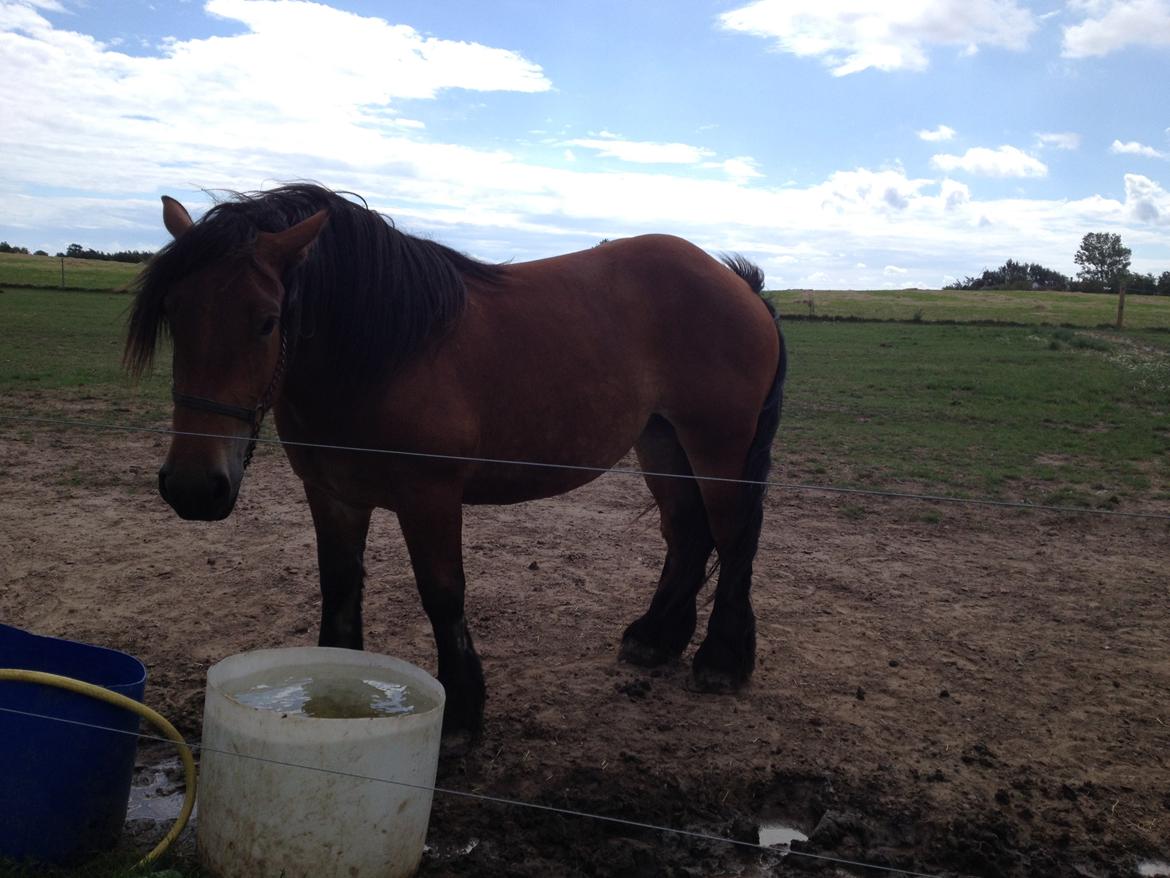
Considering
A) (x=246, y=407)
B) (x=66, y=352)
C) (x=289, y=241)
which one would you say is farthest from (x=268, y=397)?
(x=66, y=352)

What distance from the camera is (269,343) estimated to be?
9.36ft

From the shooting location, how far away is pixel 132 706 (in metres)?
2.55

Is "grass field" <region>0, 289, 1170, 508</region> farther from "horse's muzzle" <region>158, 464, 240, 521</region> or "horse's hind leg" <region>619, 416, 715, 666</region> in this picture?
"horse's hind leg" <region>619, 416, 715, 666</region>

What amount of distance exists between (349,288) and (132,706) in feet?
5.22

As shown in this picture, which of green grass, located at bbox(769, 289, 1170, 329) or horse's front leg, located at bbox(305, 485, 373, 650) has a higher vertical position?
green grass, located at bbox(769, 289, 1170, 329)

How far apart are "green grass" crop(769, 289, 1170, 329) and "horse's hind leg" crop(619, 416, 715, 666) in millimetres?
30854

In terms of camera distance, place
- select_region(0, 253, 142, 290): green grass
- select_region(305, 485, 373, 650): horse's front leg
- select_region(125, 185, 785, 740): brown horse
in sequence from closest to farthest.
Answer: select_region(125, 185, 785, 740): brown horse
select_region(305, 485, 373, 650): horse's front leg
select_region(0, 253, 142, 290): green grass

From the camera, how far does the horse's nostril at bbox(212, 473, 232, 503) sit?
2658 mm

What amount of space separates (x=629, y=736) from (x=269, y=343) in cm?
222

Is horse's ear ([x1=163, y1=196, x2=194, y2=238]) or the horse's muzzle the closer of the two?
the horse's muzzle

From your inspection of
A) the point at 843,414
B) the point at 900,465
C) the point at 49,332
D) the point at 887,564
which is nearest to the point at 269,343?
the point at 887,564

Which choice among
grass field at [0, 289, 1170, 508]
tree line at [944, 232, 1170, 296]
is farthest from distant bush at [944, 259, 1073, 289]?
grass field at [0, 289, 1170, 508]

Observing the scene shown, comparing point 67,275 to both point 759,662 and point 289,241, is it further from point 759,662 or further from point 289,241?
point 289,241

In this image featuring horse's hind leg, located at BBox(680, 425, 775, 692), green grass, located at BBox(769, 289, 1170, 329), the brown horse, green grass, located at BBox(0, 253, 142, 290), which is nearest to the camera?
the brown horse
